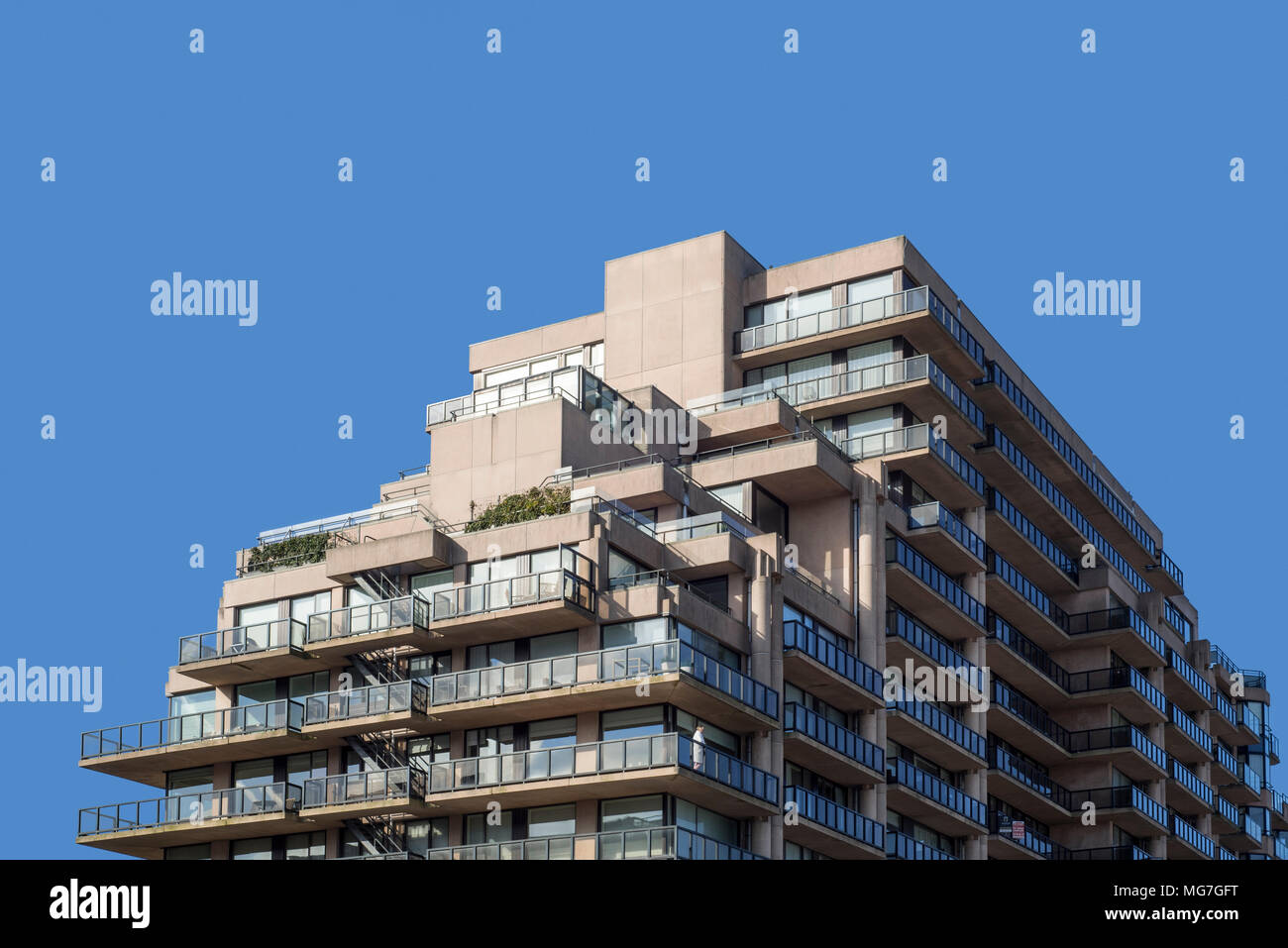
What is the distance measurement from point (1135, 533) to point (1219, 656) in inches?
508

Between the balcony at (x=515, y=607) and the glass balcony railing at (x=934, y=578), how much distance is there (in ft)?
52.8

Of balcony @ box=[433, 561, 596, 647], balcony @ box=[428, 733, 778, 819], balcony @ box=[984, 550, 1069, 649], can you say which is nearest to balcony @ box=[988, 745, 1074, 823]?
balcony @ box=[984, 550, 1069, 649]

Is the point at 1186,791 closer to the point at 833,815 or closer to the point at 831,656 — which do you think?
the point at 831,656

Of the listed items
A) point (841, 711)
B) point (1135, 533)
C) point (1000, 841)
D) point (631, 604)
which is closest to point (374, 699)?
point (631, 604)

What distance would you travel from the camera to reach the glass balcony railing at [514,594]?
186 ft

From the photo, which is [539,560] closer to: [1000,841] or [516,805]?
[516,805]

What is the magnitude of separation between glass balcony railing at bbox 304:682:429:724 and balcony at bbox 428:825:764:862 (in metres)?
4.57

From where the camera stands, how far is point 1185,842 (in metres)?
94.8

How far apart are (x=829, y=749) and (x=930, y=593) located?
11665 mm

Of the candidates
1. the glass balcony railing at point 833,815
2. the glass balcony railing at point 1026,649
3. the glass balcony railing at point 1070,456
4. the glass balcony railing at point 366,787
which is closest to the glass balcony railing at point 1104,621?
the glass balcony railing at point 1026,649

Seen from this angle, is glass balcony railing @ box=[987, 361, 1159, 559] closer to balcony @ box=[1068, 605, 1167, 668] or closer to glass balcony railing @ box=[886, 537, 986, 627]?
balcony @ box=[1068, 605, 1167, 668]

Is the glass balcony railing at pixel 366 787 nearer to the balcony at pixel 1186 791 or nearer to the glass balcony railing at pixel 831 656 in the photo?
the glass balcony railing at pixel 831 656

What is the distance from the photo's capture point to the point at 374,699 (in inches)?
2359

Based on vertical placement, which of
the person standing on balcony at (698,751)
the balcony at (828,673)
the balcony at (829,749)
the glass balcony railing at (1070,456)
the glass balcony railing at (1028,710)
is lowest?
the person standing on balcony at (698,751)
